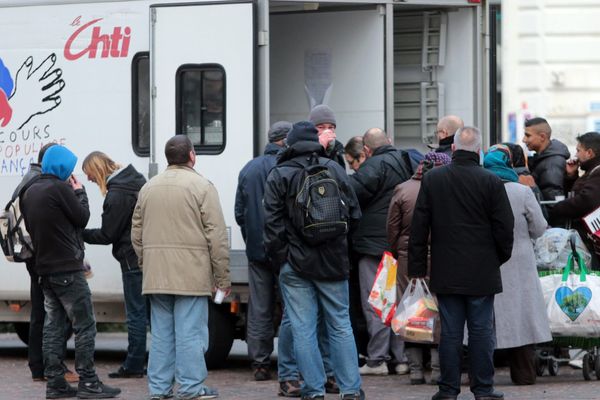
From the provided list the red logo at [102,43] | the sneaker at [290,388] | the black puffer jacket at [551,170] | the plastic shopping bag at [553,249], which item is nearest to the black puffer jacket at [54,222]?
the sneaker at [290,388]

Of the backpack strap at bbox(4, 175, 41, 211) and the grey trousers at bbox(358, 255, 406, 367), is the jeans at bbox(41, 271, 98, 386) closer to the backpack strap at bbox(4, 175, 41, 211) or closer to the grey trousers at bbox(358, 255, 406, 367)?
the backpack strap at bbox(4, 175, 41, 211)

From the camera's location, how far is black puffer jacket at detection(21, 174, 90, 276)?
34.6 ft

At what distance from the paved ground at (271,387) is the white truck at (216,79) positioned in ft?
1.54

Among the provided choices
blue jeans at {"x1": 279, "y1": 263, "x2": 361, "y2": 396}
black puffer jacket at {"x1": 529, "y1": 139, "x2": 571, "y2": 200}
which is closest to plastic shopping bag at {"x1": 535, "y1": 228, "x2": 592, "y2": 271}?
black puffer jacket at {"x1": 529, "y1": 139, "x2": 571, "y2": 200}

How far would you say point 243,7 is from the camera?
453 inches

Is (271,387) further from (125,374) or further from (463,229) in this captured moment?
(463,229)

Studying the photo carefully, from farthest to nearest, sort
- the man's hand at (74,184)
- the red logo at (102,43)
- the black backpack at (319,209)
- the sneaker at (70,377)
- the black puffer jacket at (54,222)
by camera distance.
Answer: the red logo at (102,43), the sneaker at (70,377), the man's hand at (74,184), the black puffer jacket at (54,222), the black backpack at (319,209)

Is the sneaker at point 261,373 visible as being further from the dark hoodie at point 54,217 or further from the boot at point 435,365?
the dark hoodie at point 54,217

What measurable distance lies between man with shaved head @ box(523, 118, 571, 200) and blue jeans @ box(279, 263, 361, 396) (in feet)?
8.95

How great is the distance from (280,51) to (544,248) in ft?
9.29

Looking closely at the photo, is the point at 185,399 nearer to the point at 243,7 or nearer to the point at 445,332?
the point at 445,332

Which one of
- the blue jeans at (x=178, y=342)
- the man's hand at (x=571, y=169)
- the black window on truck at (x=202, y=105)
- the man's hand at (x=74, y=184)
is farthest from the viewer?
the man's hand at (x=571, y=169)

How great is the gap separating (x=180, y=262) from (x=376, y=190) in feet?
6.86

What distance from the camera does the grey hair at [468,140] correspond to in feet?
32.7
